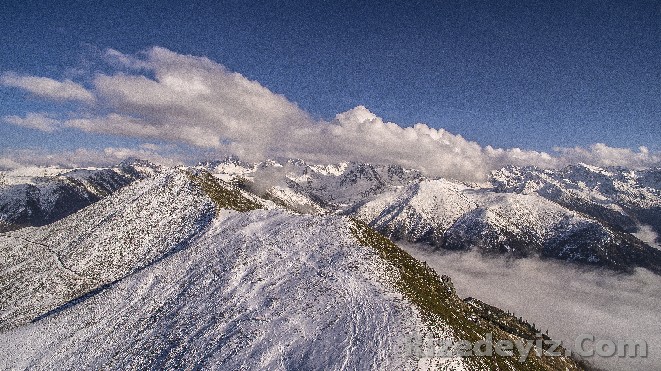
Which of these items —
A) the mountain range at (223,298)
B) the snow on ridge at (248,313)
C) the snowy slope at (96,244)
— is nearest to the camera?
the snow on ridge at (248,313)

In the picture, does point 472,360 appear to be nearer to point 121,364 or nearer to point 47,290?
point 121,364

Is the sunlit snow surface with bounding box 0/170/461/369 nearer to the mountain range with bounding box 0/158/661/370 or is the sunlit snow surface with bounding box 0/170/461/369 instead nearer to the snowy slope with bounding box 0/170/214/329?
the mountain range with bounding box 0/158/661/370

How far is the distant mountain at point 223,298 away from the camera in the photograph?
50.3 metres

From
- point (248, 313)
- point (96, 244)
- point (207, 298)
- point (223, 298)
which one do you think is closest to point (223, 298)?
point (223, 298)

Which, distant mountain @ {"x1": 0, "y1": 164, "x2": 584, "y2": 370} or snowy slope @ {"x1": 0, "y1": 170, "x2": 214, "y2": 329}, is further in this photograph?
snowy slope @ {"x1": 0, "y1": 170, "x2": 214, "y2": 329}

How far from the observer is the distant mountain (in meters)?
50.3

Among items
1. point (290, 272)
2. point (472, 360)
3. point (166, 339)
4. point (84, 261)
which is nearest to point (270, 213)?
point (290, 272)

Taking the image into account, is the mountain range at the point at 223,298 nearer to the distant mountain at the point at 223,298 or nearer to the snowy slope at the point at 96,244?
the distant mountain at the point at 223,298

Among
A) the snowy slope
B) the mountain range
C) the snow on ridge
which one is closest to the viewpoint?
the snow on ridge

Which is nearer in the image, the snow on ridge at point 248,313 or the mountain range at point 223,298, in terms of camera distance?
the snow on ridge at point 248,313

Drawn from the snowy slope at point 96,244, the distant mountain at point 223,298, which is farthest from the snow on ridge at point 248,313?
the snowy slope at point 96,244

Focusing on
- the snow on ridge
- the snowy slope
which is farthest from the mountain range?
the snowy slope

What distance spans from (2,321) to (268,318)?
77.5 meters

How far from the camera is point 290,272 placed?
68438mm
